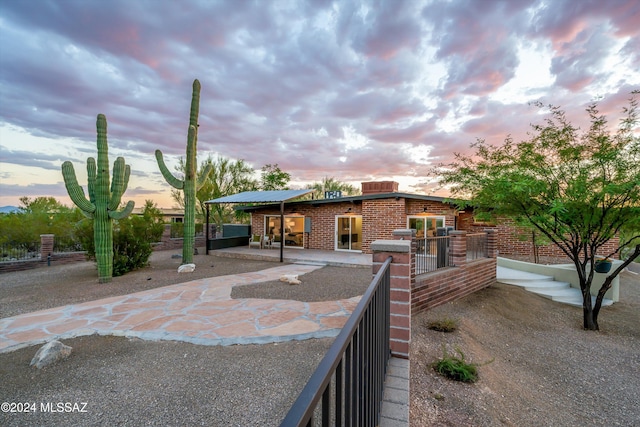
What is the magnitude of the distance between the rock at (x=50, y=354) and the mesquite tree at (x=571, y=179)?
7.70 meters

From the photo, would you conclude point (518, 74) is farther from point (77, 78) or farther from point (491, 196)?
point (77, 78)

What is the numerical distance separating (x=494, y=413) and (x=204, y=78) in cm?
1240

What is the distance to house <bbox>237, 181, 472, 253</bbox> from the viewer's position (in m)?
12.5

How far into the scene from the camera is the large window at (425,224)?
12586 millimetres

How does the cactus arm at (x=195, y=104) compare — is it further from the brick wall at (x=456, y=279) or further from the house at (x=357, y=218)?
the brick wall at (x=456, y=279)

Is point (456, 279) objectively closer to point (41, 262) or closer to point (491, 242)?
point (491, 242)

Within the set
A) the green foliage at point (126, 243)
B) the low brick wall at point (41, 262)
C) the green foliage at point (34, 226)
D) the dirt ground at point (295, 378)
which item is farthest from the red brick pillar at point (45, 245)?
the dirt ground at point (295, 378)

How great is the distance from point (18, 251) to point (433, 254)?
15.1m

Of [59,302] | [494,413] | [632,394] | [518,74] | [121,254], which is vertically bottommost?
[632,394]

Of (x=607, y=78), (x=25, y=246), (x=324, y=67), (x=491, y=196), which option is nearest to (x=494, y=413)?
(x=491, y=196)

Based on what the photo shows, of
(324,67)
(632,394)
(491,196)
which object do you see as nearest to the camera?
(632,394)

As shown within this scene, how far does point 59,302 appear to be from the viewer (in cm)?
579

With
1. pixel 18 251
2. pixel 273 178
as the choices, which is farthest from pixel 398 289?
pixel 273 178

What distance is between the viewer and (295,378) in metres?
3.05
